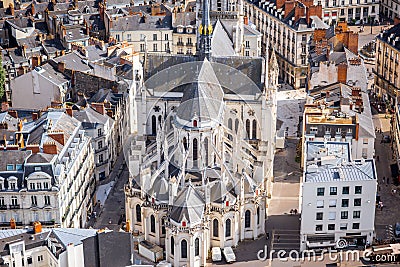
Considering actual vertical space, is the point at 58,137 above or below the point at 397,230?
above

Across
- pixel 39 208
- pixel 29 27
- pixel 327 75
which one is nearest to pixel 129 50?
pixel 29 27

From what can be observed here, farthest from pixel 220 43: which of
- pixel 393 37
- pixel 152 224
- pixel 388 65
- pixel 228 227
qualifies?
pixel 152 224

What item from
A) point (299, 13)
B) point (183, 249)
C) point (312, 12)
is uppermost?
point (312, 12)

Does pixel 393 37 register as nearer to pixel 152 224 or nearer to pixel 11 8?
pixel 152 224

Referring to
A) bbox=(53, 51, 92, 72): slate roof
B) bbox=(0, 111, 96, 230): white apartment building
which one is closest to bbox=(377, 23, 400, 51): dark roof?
bbox=(53, 51, 92, 72): slate roof

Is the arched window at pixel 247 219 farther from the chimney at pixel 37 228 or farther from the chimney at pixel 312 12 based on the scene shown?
the chimney at pixel 312 12

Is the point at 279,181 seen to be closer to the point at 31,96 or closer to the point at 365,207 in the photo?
the point at 365,207
